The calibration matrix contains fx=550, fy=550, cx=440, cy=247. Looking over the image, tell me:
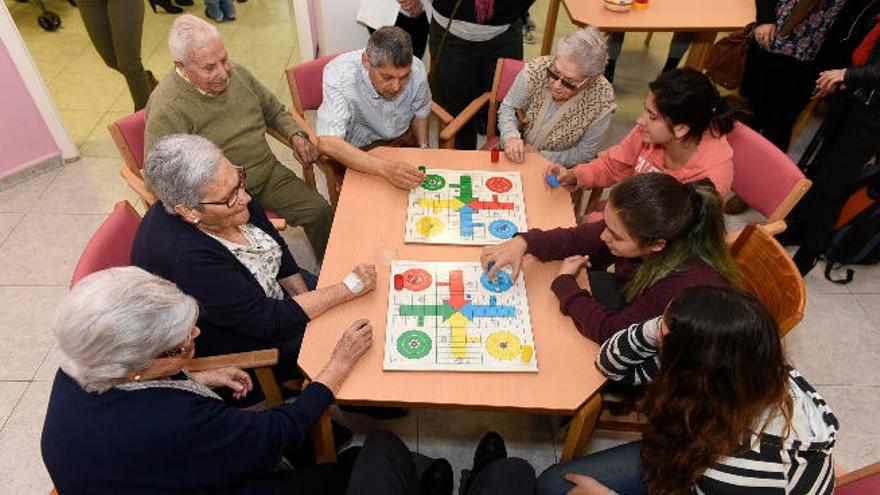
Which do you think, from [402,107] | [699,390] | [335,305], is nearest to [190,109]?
[402,107]

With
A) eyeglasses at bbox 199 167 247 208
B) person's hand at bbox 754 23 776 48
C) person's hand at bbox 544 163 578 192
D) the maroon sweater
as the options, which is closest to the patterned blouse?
eyeglasses at bbox 199 167 247 208

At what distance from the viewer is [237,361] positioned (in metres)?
1.72

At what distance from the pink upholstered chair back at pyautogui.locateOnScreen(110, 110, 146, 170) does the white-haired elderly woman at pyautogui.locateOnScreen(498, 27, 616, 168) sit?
1.59 metres

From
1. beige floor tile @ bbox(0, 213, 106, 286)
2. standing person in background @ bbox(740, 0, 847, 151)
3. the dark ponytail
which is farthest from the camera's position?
beige floor tile @ bbox(0, 213, 106, 286)

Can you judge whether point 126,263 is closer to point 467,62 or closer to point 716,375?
point 716,375

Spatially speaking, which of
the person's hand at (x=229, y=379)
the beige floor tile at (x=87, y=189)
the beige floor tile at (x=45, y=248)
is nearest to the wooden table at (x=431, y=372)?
the person's hand at (x=229, y=379)

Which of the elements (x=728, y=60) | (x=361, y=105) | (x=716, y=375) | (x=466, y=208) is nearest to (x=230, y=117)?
(x=361, y=105)

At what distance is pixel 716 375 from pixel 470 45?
7.61 ft

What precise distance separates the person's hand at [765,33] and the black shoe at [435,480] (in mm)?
2855

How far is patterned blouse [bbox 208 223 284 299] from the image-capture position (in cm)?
190

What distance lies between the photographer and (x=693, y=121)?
81.1 inches

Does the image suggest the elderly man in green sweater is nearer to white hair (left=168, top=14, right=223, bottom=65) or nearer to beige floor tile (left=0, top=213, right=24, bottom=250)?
white hair (left=168, top=14, right=223, bottom=65)

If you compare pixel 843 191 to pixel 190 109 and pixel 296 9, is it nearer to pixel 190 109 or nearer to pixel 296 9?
pixel 190 109

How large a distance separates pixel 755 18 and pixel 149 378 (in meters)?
3.79
